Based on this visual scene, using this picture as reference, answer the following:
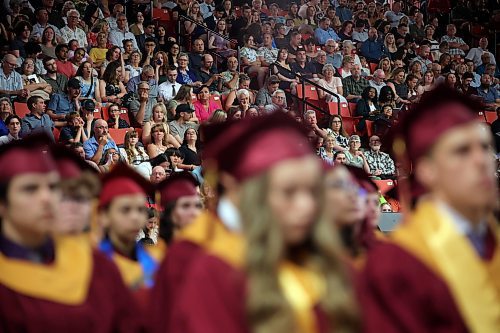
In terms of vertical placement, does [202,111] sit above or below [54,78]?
below

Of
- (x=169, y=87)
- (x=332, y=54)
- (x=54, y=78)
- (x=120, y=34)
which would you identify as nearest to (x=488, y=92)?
(x=332, y=54)

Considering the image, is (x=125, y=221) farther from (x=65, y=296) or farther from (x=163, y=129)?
(x=163, y=129)

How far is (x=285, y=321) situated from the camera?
238 cm

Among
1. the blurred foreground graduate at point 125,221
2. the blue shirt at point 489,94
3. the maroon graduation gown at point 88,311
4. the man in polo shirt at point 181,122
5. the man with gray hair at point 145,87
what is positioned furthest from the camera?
the blue shirt at point 489,94

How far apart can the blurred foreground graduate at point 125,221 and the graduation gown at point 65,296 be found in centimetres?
90

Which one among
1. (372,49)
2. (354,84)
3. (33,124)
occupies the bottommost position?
(354,84)

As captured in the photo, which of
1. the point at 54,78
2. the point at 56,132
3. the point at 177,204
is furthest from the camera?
the point at 54,78

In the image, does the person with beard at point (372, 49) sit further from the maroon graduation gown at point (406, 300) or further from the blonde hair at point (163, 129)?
the maroon graduation gown at point (406, 300)

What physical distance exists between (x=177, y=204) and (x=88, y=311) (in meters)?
1.79

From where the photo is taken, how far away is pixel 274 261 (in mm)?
2379

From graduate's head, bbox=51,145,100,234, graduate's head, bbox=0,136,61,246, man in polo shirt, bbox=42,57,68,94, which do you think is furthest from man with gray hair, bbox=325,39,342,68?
graduate's head, bbox=0,136,61,246

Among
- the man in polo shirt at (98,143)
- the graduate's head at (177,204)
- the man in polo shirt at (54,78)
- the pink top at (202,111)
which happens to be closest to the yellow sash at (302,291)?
the graduate's head at (177,204)

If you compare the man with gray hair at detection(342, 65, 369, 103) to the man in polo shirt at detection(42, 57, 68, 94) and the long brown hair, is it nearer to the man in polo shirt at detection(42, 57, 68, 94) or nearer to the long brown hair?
the man in polo shirt at detection(42, 57, 68, 94)

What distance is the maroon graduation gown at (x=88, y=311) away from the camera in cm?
349
